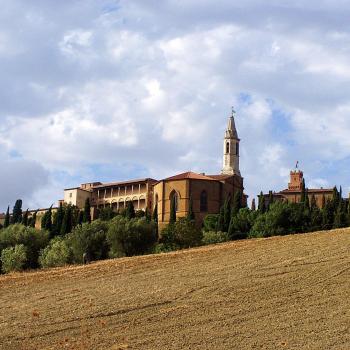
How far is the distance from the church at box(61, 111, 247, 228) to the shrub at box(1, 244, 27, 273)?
141 ft

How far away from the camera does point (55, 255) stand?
55719 millimetres

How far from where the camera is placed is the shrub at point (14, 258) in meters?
55.0

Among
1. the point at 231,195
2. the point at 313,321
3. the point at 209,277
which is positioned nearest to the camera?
the point at 313,321

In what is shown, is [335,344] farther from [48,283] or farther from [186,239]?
[186,239]

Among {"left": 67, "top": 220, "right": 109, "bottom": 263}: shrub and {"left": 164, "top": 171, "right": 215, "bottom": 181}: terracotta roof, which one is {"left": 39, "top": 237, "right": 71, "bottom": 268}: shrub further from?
{"left": 164, "top": 171, "right": 215, "bottom": 181}: terracotta roof

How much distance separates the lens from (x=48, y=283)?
35.9 meters

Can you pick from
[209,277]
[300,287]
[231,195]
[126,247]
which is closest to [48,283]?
[209,277]

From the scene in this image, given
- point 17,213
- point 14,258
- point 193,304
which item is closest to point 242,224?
point 14,258

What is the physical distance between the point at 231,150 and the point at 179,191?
3471 centimetres

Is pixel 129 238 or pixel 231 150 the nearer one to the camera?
pixel 129 238

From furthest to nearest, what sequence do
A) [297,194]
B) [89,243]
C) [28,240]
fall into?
[297,194] → [28,240] → [89,243]

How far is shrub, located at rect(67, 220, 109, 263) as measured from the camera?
5835 cm

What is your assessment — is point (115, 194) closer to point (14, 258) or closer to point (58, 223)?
point (58, 223)

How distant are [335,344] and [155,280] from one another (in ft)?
45.6
